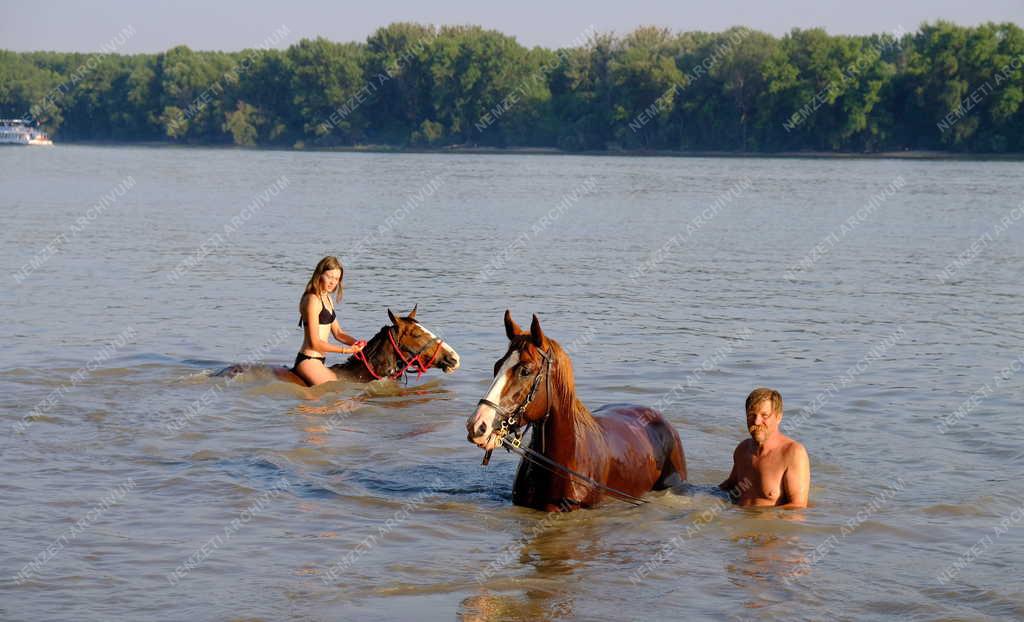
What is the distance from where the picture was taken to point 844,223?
38.2 meters

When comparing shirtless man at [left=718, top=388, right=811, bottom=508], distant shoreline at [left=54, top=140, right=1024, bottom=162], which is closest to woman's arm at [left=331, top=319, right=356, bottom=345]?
shirtless man at [left=718, top=388, right=811, bottom=508]

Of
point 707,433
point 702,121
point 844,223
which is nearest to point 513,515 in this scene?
point 707,433

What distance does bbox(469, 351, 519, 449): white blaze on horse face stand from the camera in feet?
24.9

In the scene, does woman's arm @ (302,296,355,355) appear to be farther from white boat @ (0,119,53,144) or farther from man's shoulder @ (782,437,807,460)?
white boat @ (0,119,53,144)

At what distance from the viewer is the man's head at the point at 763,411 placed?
8.28 m

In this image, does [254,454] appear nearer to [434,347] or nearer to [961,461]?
[434,347]

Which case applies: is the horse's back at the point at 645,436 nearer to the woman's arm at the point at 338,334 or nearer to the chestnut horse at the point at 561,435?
the chestnut horse at the point at 561,435

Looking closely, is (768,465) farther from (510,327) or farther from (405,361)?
(405,361)

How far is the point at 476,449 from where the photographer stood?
11539mm

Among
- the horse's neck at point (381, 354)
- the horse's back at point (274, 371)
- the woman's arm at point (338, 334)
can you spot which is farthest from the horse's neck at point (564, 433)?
the horse's back at point (274, 371)

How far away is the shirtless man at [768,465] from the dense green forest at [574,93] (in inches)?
3418

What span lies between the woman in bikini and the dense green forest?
84.2m

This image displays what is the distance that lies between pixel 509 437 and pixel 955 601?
2876mm

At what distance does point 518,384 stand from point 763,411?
1690mm
